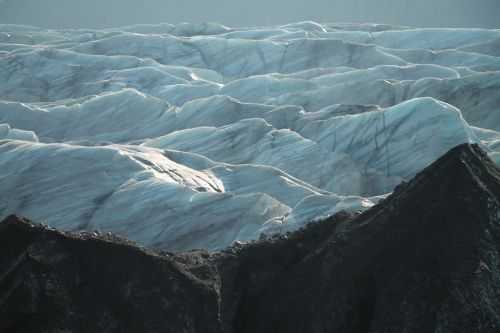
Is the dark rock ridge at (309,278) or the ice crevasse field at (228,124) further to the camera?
the ice crevasse field at (228,124)

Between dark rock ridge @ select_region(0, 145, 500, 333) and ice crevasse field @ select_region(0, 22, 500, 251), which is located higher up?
dark rock ridge @ select_region(0, 145, 500, 333)

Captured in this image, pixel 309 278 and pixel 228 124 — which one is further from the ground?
pixel 309 278

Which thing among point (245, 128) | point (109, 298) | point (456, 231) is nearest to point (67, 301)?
point (109, 298)

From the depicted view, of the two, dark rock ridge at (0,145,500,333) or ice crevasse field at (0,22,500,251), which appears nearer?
dark rock ridge at (0,145,500,333)

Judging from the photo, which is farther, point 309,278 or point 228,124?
A: point 228,124
